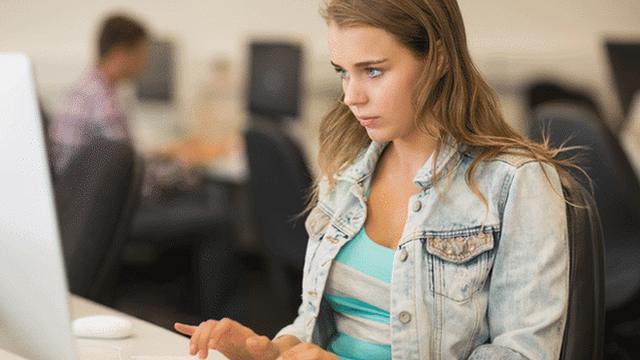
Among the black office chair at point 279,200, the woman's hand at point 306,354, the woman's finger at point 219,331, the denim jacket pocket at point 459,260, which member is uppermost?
the denim jacket pocket at point 459,260

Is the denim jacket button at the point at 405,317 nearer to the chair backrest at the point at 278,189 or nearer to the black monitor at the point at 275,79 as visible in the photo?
the chair backrest at the point at 278,189

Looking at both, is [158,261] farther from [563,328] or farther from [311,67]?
[563,328]

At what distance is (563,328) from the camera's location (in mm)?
1330

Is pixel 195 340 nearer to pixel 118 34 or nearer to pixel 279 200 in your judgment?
pixel 279 200

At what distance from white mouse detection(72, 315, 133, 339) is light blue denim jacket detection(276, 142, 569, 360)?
0.30 m

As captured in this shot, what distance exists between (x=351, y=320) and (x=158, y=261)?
131 inches

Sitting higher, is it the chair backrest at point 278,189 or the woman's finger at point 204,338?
the woman's finger at point 204,338

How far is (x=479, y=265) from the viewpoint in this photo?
4.45ft

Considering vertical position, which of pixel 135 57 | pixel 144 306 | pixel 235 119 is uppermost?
pixel 135 57

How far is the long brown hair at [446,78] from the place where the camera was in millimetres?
1337

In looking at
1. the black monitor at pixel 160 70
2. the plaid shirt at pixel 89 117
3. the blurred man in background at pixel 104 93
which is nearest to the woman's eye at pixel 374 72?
the blurred man in background at pixel 104 93

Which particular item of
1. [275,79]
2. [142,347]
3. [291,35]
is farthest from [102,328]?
[291,35]

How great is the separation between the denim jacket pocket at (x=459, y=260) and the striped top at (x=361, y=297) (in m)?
0.06

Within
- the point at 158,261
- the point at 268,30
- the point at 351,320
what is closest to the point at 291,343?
the point at 351,320
